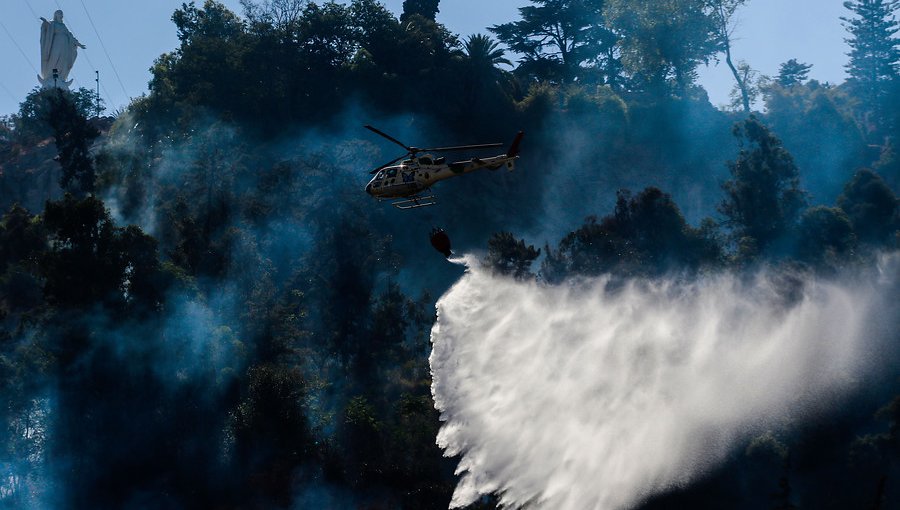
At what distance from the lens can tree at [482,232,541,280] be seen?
6562cm

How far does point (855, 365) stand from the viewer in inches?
2397

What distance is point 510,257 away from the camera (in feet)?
219

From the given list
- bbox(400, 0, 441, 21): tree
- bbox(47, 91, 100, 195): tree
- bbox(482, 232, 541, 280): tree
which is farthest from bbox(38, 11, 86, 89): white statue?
bbox(482, 232, 541, 280): tree

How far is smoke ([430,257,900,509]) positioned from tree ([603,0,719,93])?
1832 inches

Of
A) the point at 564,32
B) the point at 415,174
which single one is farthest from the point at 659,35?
the point at 415,174

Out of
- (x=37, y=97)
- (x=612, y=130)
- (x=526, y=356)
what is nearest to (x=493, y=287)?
(x=526, y=356)

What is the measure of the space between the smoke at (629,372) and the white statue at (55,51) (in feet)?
171

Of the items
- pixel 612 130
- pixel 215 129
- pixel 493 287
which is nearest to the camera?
pixel 493 287

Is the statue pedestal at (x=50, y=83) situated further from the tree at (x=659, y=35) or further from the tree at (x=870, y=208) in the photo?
the tree at (x=870, y=208)

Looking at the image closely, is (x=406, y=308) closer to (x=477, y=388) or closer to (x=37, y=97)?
(x=477, y=388)

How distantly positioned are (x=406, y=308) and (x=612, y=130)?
39414 mm

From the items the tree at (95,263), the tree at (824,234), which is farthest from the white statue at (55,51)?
the tree at (824,234)

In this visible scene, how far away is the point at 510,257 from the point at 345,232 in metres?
14.5

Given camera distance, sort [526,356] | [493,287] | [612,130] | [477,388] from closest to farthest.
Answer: [477,388]
[526,356]
[493,287]
[612,130]
